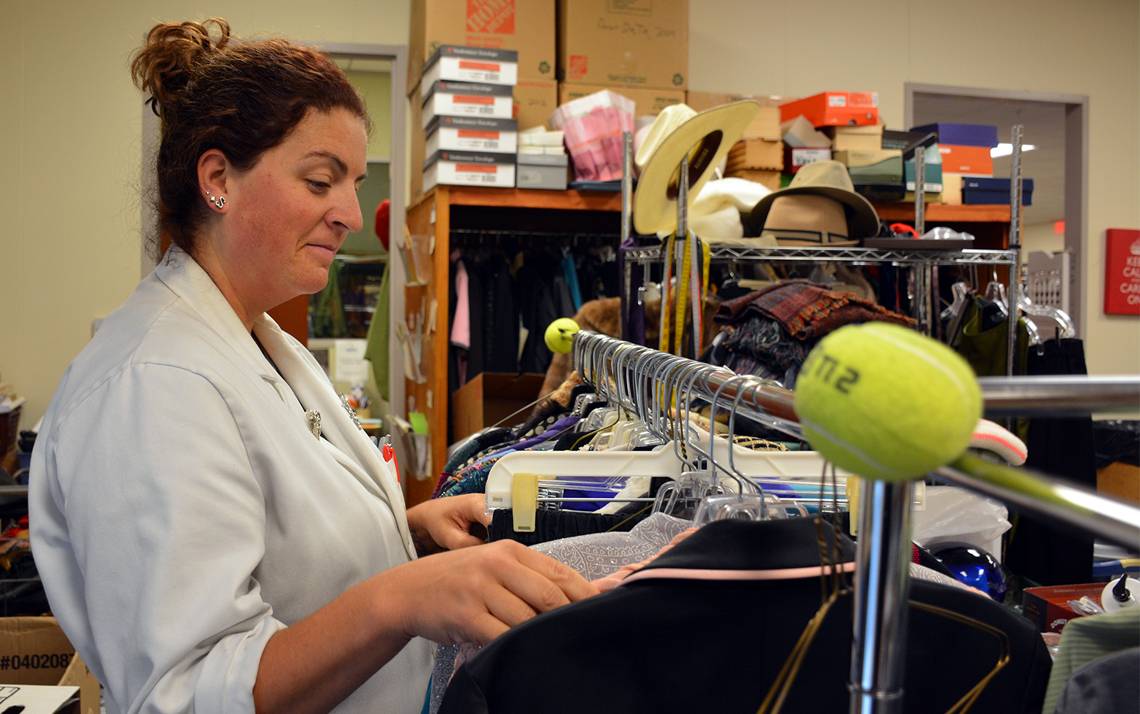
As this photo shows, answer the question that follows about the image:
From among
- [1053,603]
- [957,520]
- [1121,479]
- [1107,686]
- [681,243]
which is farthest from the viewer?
[1121,479]

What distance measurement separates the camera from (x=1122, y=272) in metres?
6.04

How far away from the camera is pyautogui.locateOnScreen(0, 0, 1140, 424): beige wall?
5.05 metres

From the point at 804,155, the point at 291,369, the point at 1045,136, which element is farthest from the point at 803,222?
the point at 1045,136

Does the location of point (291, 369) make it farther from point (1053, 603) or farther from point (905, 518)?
point (1053, 603)

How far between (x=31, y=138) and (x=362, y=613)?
Result: 5.02m

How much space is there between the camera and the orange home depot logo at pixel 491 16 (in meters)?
4.18

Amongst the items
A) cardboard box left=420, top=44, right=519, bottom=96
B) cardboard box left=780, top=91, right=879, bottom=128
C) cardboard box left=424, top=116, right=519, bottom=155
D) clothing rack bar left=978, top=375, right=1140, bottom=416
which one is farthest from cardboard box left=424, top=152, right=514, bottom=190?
clothing rack bar left=978, top=375, right=1140, bottom=416

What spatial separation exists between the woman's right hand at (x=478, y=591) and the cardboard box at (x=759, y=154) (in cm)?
363

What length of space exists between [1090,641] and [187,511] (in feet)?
2.62

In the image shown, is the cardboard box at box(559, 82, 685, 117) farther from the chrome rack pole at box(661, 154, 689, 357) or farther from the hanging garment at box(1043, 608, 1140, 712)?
the hanging garment at box(1043, 608, 1140, 712)

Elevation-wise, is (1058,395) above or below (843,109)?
below

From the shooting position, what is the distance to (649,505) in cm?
138

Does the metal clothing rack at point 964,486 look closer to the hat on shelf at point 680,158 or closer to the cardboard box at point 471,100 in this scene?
the hat on shelf at point 680,158

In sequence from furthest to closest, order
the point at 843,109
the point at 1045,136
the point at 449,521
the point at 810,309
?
the point at 1045,136, the point at 843,109, the point at 810,309, the point at 449,521
